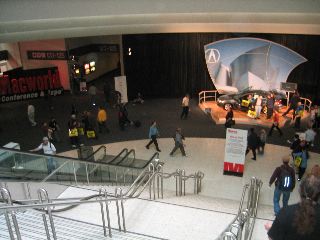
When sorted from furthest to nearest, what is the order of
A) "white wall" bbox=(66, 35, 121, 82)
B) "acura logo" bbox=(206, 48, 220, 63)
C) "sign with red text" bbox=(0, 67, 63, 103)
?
"white wall" bbox=(66, 35, 121, 82), "sign with red text" bbox=(0, 67, 63, 103), "acura logo" bbox=(206, 48, 220, 63)

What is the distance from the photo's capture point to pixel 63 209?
6539mm

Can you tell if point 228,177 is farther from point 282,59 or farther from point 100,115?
point 282,59

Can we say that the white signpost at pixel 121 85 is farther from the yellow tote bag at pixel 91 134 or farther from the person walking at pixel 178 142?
the person walking at pixel 178 142

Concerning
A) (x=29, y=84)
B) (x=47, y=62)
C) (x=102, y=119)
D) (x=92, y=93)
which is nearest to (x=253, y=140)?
(x=102, y=119)

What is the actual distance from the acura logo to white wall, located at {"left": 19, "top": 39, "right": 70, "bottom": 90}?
26.3ft

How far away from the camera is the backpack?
7.50m

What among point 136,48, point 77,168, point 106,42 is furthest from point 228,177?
point 106,42

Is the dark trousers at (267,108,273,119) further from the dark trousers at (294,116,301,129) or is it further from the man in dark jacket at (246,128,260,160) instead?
the man in dark jacket at (246,128,260,160)

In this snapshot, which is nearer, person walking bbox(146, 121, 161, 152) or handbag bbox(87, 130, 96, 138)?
person walking bbox(146, 121, 161, 152)

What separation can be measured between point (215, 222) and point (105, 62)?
67.4ft

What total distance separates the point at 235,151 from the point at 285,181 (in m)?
3.75

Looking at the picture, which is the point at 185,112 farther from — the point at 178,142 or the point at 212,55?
the point at 178,142

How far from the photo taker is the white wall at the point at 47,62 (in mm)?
20641

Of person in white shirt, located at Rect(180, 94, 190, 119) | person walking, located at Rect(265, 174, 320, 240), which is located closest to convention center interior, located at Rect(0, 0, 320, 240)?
person walking, located at Rect(265, 174, 320, 240)
